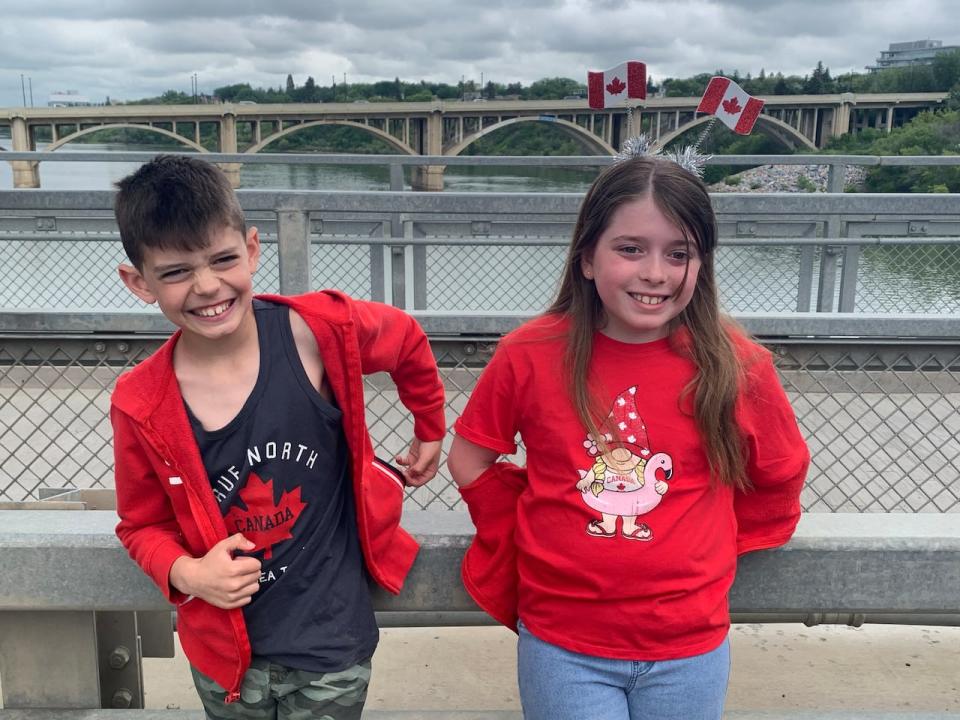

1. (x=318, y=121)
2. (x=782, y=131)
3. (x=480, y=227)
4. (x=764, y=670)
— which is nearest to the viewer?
(x=764, y=670)

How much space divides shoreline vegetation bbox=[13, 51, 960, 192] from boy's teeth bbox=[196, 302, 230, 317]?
119 centimetres

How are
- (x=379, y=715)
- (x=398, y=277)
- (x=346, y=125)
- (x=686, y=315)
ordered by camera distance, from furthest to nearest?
(x=346, y=125)
(x=398, y=277)
(x=379, y=715)
(x=686, y=315)

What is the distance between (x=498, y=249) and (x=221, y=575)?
6.32m

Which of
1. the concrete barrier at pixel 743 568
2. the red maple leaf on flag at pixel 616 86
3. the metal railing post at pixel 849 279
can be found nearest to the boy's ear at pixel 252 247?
the concrete barrier at pixel 743 568

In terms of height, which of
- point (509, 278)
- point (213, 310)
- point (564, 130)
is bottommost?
point (509, 278)

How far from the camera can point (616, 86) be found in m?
4.77

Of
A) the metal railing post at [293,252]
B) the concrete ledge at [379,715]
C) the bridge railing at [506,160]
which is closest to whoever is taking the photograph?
the concrete ledge at [379,715]

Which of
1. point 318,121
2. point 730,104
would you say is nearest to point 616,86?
point 730,104

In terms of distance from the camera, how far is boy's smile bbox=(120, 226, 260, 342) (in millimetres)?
1616

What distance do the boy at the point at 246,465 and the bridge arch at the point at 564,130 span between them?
14.6 meters

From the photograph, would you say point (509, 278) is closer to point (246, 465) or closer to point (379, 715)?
point (379, 715)

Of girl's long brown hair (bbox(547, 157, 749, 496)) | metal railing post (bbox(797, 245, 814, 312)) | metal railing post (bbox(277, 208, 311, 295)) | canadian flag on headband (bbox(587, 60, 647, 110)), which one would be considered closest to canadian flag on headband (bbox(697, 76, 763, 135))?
canadian flag on headband (bbox(587, 60, 647, 110))

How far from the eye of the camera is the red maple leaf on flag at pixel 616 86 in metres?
4.72

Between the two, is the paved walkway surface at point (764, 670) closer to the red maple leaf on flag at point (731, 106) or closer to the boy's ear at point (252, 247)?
the boy's ear at point (252, 247)
